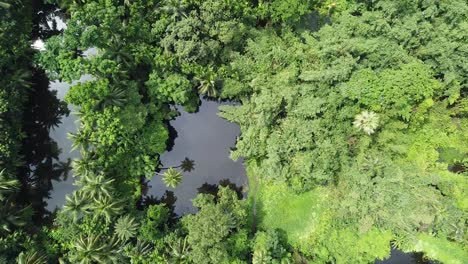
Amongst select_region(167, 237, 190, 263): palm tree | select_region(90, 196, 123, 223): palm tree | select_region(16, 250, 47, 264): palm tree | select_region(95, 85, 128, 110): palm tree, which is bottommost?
select_region(16, 250, 47, 264): palm tree

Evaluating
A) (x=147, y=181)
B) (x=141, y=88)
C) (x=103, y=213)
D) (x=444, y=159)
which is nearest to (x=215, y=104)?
(x=141, y=88)

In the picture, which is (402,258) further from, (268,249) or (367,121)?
(367,121)

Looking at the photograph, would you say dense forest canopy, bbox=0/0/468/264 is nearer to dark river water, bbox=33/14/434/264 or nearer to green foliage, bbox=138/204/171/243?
green foliage, bbox=138/204/171/243

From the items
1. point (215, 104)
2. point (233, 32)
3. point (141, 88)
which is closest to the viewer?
point (233, 32)

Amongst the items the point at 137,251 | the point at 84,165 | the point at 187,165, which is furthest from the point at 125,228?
the point at 187,165

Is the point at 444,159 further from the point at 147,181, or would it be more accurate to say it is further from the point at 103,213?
the point at 103,213

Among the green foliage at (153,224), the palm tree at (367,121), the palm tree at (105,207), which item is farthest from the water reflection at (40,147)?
the palm tree at (367,121)

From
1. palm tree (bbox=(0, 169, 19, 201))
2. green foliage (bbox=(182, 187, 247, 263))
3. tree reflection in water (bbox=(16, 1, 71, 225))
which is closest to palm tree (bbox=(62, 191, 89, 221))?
palm tree (bbox=(0, 169, 19, 201))
